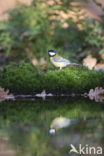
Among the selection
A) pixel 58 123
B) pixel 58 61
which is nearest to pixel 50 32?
pixel 58 61

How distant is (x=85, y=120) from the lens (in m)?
4.70

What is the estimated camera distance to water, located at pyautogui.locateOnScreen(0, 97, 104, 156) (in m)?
3.14

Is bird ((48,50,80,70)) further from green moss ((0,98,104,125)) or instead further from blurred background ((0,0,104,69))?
blurred background ((0,0,104,69))

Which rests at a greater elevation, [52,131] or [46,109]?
[46,109]

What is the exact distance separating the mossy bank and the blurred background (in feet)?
11.9

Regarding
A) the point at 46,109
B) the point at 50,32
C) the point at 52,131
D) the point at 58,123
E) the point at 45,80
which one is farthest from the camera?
the point at 50,32

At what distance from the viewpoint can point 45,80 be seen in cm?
744

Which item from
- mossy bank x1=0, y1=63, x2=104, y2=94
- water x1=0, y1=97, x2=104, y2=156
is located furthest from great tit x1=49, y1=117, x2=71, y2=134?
mossy bank x1=0, y1=63, x2=104, y2=94

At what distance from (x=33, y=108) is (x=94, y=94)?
83.8 inches

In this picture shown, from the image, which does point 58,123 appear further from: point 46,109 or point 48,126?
point 46,109

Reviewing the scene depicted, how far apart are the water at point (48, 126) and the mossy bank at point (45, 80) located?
630 mm

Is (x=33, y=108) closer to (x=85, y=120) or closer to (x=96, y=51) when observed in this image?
(x=85, y=120)

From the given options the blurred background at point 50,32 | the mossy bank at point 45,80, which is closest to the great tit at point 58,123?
the mossy bank at point 45,80

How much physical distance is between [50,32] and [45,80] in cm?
484
